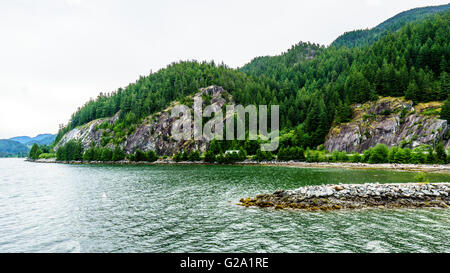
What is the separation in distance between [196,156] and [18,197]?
341 ft

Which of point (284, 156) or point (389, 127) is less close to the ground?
point (389, 127)

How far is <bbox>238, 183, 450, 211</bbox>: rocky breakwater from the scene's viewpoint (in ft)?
101

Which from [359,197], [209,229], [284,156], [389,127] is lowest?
[209,229]

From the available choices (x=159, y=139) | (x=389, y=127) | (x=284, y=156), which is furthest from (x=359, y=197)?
(x=159, y=139)

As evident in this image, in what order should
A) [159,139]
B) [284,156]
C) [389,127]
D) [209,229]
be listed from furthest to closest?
[159,139]
[284,156]
[389,127]
[209,229]

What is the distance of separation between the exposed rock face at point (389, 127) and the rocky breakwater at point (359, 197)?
258 feet

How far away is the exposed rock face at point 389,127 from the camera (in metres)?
97.3

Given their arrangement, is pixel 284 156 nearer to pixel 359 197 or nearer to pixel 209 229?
pixel 359 197

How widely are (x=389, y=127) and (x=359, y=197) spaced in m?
97.2

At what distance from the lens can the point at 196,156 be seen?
14425 centimetres

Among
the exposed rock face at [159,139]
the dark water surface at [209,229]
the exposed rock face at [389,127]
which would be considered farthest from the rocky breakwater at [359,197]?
the exposed rock face at [159,139]

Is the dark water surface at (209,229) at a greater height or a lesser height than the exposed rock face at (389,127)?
lesser

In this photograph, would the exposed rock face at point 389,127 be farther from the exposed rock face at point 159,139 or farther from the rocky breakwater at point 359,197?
the exposed rock face at point 159,139

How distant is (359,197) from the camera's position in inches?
1281
